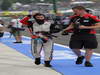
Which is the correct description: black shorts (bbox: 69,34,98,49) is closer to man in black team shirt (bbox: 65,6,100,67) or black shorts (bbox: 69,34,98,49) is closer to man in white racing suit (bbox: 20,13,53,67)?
man in black team shirt (bbox: 65,6,100,67)

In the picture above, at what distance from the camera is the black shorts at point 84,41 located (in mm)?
11555

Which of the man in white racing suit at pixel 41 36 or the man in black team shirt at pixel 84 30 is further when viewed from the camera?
the man in white racing suit at pixel 41 36

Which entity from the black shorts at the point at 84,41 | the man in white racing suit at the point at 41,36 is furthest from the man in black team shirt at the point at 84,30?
the man in white racing suit at the point at 41,36

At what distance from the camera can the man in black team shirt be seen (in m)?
11.4

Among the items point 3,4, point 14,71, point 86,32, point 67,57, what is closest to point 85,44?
point 86,32

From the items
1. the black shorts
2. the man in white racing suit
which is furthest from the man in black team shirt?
the man in white racing suit

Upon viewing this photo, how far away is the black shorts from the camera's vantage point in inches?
455

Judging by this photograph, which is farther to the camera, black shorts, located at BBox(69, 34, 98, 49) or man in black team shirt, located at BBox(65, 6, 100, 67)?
black shorts, located at BBox(69, 34, 98, 49)

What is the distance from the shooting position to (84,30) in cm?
1163

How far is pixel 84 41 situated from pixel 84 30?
0.28 meters

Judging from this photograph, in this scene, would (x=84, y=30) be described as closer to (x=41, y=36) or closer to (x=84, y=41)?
(x=84, y=41)

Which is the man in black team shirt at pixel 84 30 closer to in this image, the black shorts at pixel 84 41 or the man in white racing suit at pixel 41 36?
the black shorts at pixel 84 41

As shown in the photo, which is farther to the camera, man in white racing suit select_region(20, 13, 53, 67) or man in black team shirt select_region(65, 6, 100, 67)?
man in white racing suit select_region(20, 13, 53, 67)

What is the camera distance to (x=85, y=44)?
38.2ft
